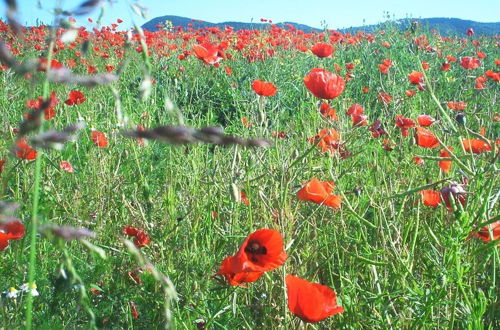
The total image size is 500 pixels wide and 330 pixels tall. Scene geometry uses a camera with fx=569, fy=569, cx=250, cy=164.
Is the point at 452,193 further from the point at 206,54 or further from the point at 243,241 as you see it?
the point at 206,54

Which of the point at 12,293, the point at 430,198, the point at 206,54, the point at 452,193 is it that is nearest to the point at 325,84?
the point at 430,198

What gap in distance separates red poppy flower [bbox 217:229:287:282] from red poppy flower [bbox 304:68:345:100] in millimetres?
736

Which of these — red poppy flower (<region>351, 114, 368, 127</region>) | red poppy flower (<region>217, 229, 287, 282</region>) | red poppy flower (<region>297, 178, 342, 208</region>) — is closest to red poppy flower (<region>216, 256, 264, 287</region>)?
red poppy flower (<region>217, 229, 287, 282</region>)

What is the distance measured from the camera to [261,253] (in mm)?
1188

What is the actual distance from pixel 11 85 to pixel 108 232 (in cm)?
184

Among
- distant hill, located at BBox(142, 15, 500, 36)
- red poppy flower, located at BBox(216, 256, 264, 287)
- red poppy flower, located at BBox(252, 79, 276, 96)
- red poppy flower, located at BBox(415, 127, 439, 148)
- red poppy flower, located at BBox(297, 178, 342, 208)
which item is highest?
red poppy flower, located at BBox(252, 79, 276, 96)

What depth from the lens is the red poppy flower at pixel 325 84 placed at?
179 cm

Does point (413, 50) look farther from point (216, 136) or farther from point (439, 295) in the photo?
point (216, 136)

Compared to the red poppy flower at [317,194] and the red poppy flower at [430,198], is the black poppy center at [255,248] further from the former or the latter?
the red poppy flower at [430,198]

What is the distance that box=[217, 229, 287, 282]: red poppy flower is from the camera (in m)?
1.15

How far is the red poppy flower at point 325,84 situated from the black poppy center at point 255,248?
0.74m

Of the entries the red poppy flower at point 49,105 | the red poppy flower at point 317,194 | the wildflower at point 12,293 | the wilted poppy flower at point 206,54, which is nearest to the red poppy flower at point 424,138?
the red poppy flower at point 317,194

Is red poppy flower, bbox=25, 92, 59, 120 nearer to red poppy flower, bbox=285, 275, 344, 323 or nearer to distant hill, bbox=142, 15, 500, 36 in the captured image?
red poppy flower, bbox=285, 275, 344, 323

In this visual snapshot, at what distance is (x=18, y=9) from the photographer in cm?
40
